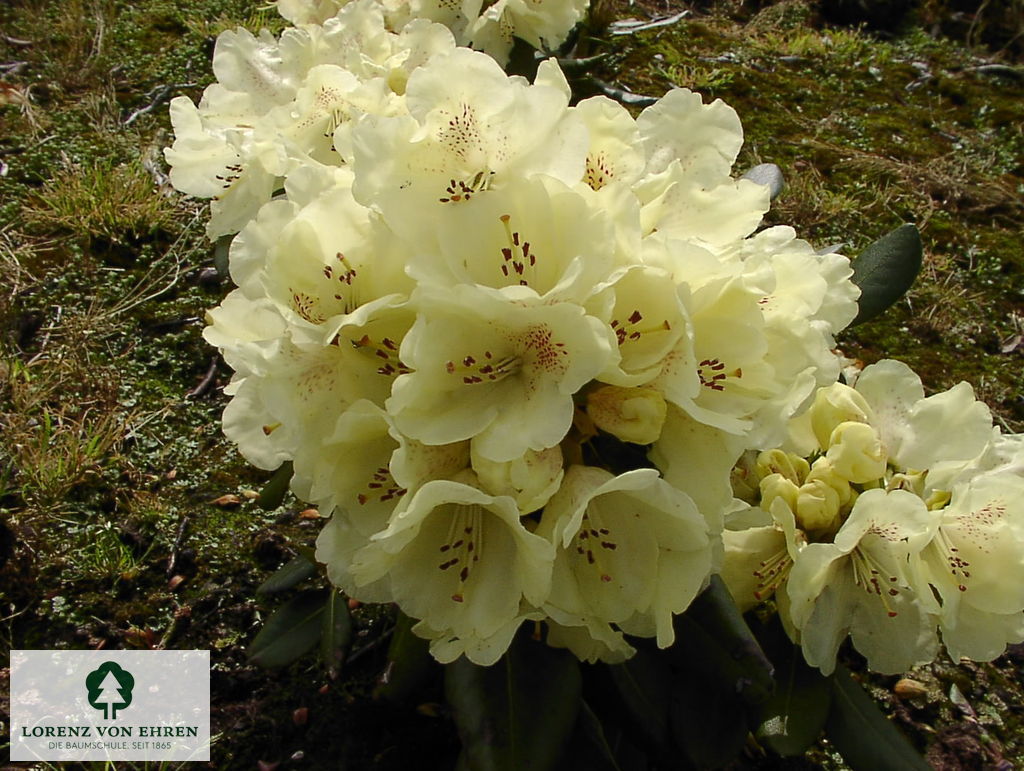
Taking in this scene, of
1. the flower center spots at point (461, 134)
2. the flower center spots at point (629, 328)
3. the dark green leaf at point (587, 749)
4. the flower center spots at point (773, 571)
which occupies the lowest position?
the dark green leaf at point (587, 749)

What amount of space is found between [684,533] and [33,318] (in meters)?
2.35

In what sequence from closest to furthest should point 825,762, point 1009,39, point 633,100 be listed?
1. point 825,762
2. point 633,100
3. point 1009,39

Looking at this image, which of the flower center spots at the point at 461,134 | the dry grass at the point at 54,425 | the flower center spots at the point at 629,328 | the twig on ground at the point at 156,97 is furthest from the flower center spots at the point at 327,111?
the twig on ground at the point at 156,97

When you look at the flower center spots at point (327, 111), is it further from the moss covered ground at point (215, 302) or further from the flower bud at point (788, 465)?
the moss covered ground at point (215, 302)

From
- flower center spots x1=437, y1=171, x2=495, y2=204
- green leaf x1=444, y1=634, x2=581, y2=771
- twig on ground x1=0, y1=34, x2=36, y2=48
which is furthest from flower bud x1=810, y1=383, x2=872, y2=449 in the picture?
twig on ground x1=0, y1=34, x2=36, y2=48

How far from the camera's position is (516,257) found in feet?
3.32

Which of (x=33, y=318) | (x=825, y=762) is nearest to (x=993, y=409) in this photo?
(x=825, y=762)

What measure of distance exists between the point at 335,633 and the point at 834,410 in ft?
3.05

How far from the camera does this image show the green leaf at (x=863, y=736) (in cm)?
136

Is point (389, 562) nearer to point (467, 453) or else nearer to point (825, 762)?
point (467, 453)

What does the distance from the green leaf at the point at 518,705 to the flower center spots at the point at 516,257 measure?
0.62 meters

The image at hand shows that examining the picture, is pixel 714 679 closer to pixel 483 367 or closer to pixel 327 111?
pixel 483 367

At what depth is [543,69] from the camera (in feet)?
3.58

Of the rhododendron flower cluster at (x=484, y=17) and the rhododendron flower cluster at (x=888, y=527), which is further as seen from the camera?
the rhododendron flower cluster at (x=484, y=17)
